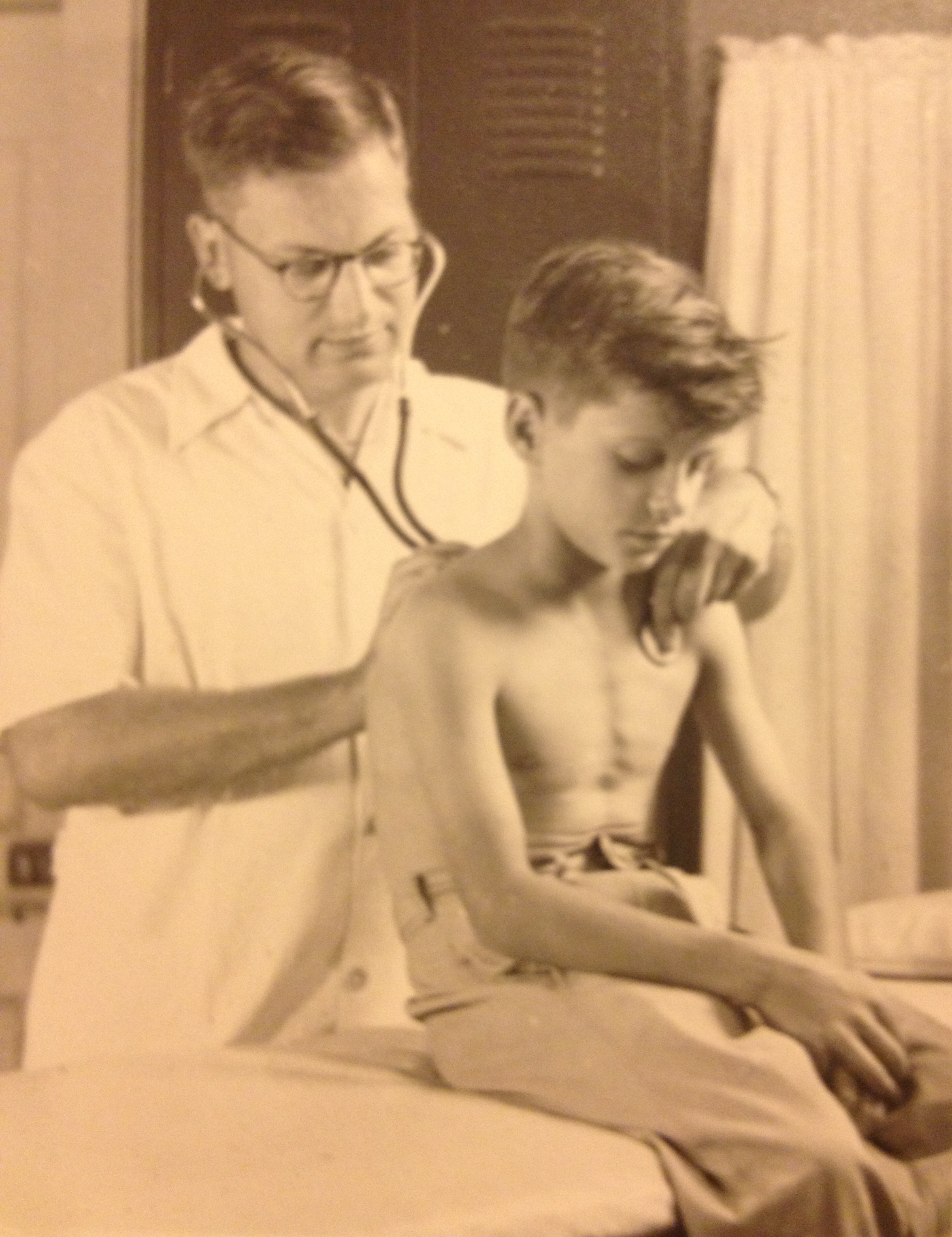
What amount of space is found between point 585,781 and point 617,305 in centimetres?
32

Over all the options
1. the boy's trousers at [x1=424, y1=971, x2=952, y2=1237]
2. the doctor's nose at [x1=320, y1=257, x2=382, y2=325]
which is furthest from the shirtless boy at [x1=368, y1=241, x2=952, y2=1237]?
the doctor's nose at [x1=320, y1=257, x2=382, y2=325]

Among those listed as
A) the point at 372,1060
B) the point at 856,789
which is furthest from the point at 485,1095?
the point at 856,789

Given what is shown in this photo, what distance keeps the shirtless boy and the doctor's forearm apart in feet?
0.13

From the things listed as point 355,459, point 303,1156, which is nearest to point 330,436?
point 355,459

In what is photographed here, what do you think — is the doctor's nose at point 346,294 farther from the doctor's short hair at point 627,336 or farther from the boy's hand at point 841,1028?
the boy's hand at point 841,1028

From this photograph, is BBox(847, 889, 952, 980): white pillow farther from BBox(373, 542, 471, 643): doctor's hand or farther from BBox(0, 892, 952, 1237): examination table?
BBox(373, 542, 471, 643): doctor's hand

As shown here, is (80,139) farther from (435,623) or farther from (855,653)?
(855,653)

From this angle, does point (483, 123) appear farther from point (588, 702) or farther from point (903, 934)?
point (903, 934)

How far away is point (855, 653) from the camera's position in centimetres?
107

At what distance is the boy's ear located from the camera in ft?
3.32

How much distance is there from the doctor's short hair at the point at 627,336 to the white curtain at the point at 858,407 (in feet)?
0.13

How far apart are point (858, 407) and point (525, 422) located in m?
0.25

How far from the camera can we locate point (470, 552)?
1.02 meters

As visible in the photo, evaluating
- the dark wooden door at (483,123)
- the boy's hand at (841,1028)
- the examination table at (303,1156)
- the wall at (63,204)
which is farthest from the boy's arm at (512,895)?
the wall at (63,204)
